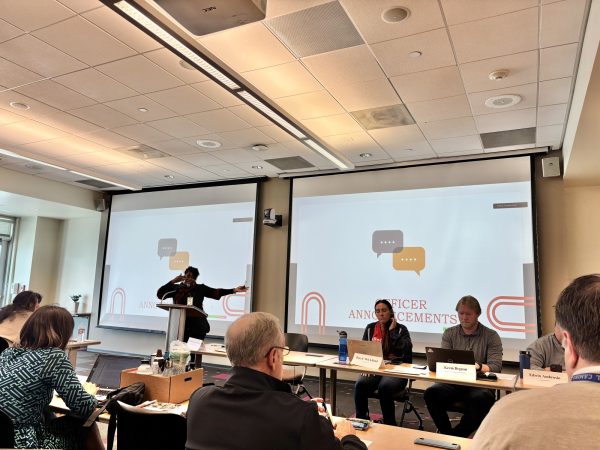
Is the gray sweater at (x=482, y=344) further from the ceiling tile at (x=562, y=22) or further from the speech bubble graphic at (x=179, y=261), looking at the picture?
the speech bubble graphic at (x=179, y=261)

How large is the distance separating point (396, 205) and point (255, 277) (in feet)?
8.47

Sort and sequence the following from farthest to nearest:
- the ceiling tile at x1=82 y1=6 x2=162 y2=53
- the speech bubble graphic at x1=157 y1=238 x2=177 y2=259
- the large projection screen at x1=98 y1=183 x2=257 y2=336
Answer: the speech bubble graphic at x1=157 y1=238 x2=177 y2=259 < the large projection screen at x1=98 y1=183 x2=257 y2=336 < the ceiling tile at x1=82 y1=6 x2=162 y2=53

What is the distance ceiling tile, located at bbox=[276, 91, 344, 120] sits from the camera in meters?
4.20

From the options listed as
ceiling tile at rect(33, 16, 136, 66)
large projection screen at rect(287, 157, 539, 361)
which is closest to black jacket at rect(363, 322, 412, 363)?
large projection screen at rect(287, 157, 539, 361)

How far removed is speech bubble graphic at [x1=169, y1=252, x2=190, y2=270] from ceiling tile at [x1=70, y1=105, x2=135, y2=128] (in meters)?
3.07

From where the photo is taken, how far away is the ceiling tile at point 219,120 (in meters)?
4.66

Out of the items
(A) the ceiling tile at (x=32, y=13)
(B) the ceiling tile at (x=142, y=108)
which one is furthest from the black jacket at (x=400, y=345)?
(A) the ceiling tile at (x=32, y=13)

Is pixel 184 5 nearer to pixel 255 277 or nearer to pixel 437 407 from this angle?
pixel 437 407

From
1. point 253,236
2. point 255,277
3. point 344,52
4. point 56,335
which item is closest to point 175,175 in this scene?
point 253,236

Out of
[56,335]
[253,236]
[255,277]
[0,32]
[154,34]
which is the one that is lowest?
[56,335]

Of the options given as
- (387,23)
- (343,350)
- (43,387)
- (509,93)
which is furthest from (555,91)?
(43,387)

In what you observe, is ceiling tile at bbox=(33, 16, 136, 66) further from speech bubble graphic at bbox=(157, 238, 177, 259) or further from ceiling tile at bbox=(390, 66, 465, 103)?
speech bubble graphic at bbox=(157, 238, 177, 259)

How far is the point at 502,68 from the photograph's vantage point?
11.6 ft

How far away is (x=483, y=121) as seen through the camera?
182 inches
